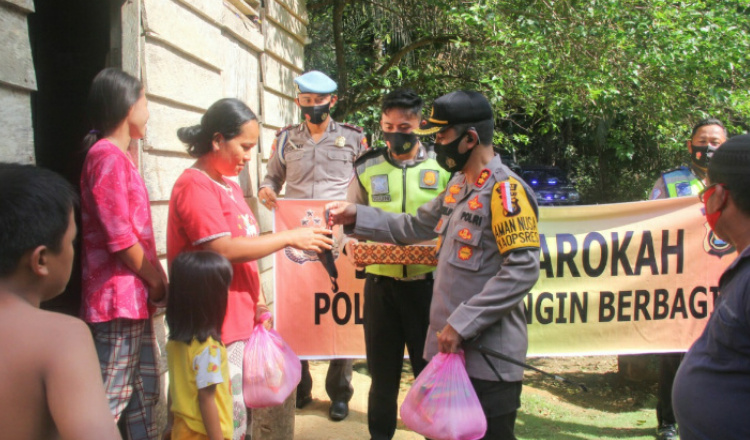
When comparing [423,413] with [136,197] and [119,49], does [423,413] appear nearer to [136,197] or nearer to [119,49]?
[136,197]

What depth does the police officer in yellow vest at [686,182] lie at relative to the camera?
4656 millimetres

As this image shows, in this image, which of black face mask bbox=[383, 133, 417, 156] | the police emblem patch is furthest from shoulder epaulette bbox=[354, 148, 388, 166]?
the police emblem patch

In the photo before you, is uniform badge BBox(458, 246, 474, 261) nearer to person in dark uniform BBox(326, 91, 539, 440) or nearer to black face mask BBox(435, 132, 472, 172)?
person in dark uniform BBox(326, 91, 539, 440)

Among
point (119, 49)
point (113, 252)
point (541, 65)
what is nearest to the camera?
point (113, 252)

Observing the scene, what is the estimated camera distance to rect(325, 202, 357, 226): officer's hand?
11.0ft

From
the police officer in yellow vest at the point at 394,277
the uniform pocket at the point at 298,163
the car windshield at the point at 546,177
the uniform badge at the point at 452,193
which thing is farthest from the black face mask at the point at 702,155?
the car windshield at the point at 546,177

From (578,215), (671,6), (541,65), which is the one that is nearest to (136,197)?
(578,215)

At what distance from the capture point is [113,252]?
99.3 inches

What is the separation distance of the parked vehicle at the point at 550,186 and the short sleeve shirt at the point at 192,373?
1661 centimetres

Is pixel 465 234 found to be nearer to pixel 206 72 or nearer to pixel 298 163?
pixel 206 72

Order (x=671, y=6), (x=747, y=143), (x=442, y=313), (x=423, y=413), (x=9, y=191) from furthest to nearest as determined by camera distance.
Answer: (x=671, y=6), (x=442, y=313), (x=423, y=413), (x=747, y=143), (x=9, y=191)

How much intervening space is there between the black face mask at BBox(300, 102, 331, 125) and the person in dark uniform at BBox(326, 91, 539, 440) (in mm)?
2026

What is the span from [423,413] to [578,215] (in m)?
→ 2.79

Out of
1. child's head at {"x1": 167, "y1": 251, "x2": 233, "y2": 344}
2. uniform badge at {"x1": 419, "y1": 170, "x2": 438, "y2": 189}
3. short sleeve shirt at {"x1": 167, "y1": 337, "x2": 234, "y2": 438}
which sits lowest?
short sleeve shirt at {"x1": 167, "y1": 337, "x2": 234, "y2": 438}
